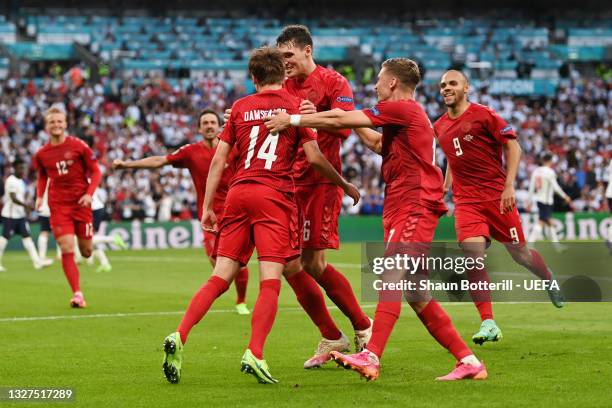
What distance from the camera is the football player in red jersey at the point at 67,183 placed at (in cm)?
1481

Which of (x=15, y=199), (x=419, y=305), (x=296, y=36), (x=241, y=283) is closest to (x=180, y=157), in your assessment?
(x=241, y=283)

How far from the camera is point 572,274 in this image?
67.1ft

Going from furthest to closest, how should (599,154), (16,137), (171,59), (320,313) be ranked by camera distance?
(171,59) < (599,154) < (16,137) < (320,313)

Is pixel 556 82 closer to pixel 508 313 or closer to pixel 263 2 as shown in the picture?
pixel 263 2

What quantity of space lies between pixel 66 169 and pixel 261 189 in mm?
7340

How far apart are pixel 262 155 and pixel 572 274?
13.4 metres

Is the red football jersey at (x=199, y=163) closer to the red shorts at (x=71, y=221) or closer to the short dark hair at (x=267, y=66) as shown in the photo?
the red shorts at (x=71, y=221)

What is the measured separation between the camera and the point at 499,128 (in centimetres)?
1086

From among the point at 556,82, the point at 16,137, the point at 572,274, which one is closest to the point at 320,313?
the point at 572,274

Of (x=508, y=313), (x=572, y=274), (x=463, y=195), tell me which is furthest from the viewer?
(x=572, y=274)

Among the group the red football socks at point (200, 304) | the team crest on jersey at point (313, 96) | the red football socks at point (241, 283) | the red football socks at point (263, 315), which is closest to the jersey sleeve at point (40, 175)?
the red football socks at point (241, 283)

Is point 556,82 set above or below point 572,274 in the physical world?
above

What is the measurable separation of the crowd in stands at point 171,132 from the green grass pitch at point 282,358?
58.0 ft

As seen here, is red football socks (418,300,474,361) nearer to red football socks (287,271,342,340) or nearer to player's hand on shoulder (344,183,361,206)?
player's hand on shoulder (344,183,361,206)
